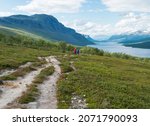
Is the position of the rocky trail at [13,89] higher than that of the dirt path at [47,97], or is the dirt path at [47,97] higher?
the rocky trail at [13,89]

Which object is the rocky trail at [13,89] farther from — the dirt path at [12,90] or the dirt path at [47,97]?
the dirt path at [47,97]

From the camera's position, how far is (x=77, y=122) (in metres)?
20.1

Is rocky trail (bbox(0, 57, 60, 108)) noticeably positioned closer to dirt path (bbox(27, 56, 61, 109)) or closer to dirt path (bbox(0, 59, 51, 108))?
dirt path (bbox(0, 59, 51, 108))

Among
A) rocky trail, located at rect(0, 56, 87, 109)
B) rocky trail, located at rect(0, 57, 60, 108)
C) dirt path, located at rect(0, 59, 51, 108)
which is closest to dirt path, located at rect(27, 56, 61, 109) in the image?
rocky trail, located at rect(0, 56, 87, 109)

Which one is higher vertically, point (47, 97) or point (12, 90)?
point (12, 90)

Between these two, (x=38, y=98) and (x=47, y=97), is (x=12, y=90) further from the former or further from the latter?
(x=47, y=97)

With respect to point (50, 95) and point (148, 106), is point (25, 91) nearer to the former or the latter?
point (50, 95)

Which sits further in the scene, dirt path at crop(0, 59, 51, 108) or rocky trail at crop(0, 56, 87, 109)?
dirt path at crop(0, 59, 51, 108)

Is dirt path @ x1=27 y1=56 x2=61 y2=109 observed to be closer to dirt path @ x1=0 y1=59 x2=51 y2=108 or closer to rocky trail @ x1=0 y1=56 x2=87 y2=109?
rocky trail @ x1=0 y1=56 x2=87 y2=109

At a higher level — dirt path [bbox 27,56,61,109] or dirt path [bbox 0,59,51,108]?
dirt path [bbox 0,59,51,108]

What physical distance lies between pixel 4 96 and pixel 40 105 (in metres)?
4.63

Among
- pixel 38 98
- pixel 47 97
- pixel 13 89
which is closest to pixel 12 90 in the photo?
pixel 13 89

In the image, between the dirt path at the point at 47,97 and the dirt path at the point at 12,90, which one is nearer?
the dirt path at the point at 47,97

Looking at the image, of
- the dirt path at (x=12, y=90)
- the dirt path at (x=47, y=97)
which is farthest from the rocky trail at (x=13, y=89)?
the dirt path at (x=47, y=97)
